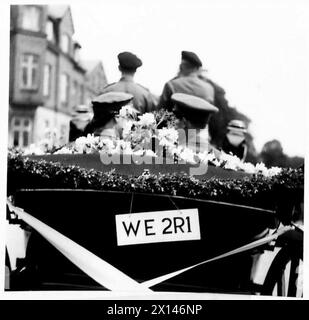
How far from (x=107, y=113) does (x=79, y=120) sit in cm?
21

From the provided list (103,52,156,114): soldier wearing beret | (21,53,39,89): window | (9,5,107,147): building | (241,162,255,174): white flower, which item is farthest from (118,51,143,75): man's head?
(241,162,255,174): white flower

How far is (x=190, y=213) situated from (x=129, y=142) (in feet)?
2.03

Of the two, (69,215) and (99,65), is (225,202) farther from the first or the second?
(99,65)

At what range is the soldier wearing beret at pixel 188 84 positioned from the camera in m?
3.55

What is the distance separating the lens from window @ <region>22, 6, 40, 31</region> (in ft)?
11.9

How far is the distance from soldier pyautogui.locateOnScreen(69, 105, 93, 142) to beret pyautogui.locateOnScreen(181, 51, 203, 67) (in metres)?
0.85

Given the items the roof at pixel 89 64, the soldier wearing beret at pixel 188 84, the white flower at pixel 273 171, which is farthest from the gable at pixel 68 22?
the white flower at pixel 273 171

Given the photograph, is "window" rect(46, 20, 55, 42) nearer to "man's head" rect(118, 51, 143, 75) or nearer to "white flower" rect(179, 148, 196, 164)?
"man's head" rect(118, 51, 143, 75)

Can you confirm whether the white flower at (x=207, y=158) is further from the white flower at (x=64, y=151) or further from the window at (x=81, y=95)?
the window at (x=81, y=95)

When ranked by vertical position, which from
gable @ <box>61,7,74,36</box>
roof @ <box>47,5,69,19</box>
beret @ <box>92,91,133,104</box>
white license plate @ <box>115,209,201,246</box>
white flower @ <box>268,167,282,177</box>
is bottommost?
white license plate @ <box>115,209,201,246</box>
